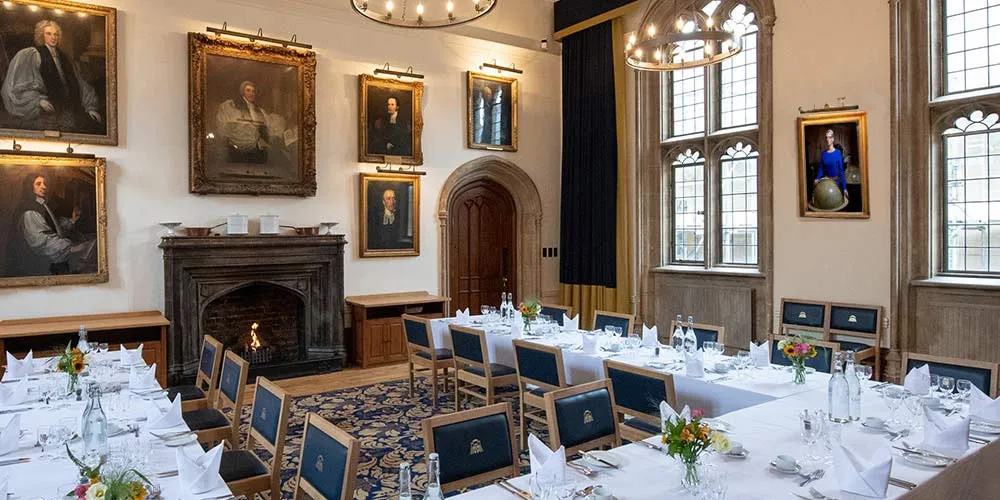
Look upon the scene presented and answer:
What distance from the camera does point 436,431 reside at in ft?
→ 9.66

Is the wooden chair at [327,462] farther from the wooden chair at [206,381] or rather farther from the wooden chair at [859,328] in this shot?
the wooden chair at [859,328]

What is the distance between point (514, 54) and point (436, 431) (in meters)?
8.72

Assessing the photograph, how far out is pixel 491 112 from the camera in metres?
10.5

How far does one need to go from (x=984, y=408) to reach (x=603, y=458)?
2045 mm

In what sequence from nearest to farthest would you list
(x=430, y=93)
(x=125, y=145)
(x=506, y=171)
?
1. (x=125, y=145)
2. (x=430, y=93)
3. (x=506, y=171)

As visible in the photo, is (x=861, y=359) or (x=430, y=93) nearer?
(x=861, y=359)

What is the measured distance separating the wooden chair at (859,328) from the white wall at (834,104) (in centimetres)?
68

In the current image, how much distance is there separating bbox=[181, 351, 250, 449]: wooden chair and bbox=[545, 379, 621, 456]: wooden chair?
2.07 metres

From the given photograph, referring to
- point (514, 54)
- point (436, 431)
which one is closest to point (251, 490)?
point (436, 431)

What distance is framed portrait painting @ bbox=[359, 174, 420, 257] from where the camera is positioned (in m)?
9.16

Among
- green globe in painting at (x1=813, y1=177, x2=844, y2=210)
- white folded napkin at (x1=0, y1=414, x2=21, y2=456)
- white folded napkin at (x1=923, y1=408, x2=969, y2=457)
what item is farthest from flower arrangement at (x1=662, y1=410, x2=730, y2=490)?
green globe in painting at (x1=813, y1=177, x2=844, y2=210)

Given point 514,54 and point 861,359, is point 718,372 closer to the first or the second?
point 861,359

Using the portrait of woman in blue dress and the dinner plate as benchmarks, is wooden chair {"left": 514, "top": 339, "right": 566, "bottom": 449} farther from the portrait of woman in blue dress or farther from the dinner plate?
the portrait of woman in blue dress

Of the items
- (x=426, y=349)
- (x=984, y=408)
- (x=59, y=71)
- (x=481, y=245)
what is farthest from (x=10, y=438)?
(x=481, y=245)
